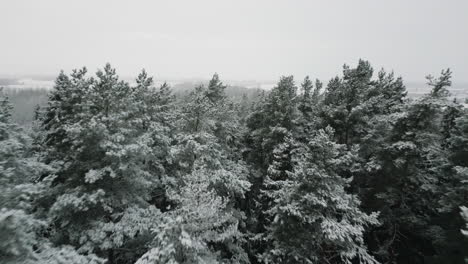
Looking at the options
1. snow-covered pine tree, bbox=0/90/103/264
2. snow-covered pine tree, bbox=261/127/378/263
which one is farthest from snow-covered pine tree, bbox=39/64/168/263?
snow-covered pine tree, bbox=261/127/378/263

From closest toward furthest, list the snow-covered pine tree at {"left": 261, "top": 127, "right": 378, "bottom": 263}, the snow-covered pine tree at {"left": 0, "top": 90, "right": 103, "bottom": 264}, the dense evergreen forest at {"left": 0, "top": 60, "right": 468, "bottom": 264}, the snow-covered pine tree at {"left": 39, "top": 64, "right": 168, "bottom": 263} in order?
the snow-covered pine tree at {"left": 0, "top": 90, "right": 103, "bottom": 264}
the dense evergreen forest at {"left": 0, "top": 60, "right": 468, "bottom": 264}
the snow-covered pine tree at {"left": 39, "top": 64, "right": 168, "bottom": 263}
the snow-covered pine tree at {"left": 261, "top": 127, "right": 378, "bottom": 263}

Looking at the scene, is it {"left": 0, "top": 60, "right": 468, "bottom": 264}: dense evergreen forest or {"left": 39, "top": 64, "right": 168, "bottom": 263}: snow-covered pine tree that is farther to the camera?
{"left": 39, "top": 64, "right": 168, "bottom": 263}: snow-covered pine tree

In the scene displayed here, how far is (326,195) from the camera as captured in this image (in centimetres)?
1101

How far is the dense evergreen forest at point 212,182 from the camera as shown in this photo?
29.0ft

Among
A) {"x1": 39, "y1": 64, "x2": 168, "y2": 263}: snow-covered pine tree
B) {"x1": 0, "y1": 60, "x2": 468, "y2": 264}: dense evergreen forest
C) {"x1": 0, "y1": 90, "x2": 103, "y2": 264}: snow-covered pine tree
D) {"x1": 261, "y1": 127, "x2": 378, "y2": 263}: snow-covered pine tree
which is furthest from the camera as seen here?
{"x1": 261, "y1": 127, "x2": 378, "y2": 263}: snow-covered pine tree

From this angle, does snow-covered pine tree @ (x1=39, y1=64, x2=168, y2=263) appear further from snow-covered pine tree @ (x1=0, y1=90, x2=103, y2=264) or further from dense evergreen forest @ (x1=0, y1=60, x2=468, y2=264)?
snow-covered pine tree @ (x1=0, y1=90, x2=103, y2=264)

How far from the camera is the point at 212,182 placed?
13.1 meters

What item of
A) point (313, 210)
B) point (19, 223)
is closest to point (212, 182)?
point (313, 210)

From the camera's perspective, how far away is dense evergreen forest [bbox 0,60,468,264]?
8836 millimetres

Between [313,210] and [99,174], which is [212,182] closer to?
[313,210]

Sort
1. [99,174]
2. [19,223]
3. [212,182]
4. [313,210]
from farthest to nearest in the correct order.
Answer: [212,182]
[313,210]
[99,174]
[19,223]

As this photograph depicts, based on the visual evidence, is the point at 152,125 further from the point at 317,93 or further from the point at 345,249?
the point at 317,93

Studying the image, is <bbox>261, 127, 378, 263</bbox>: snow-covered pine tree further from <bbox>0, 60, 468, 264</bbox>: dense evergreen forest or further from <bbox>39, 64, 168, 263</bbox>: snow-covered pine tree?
<bbox>39, 64, 168, 263</bbox>: snow-covered pine tree

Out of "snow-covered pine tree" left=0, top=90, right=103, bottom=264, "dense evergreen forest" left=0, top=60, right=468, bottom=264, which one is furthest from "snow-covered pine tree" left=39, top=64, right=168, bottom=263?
"snow-covered pine tree" left=0, top=90, right=103, bottom=264
